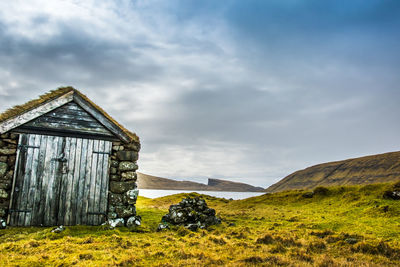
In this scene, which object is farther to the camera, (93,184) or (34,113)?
(93,184)

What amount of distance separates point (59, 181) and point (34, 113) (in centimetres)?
316

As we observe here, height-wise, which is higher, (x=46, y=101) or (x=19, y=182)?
(x=46, y=101)

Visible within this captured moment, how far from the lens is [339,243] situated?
9.18 metres

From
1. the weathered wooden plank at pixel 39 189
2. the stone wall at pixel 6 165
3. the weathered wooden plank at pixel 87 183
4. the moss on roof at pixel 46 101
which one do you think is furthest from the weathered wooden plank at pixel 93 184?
the stone wall at pixel 6 165

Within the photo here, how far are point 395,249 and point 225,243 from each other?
514cm

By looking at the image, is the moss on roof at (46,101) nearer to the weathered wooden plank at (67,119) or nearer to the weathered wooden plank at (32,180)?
the weathered wooden plank at (67,119)

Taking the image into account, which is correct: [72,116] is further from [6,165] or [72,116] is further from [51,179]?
[6,165]

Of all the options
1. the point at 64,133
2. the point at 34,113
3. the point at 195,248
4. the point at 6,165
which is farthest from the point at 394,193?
the point at 6,165

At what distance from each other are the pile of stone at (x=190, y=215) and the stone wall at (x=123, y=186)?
2.11m

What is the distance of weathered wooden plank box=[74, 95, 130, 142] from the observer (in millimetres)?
12616

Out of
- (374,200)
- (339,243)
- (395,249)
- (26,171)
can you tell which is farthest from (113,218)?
(374,200)

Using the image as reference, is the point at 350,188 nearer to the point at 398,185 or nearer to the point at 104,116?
the point at 398,185

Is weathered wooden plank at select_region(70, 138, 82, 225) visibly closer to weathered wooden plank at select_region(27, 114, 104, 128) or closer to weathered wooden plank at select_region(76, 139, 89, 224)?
weathered wooden plank at select_region(76, 139, 89, 224)

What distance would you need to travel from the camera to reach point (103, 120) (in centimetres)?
1276
